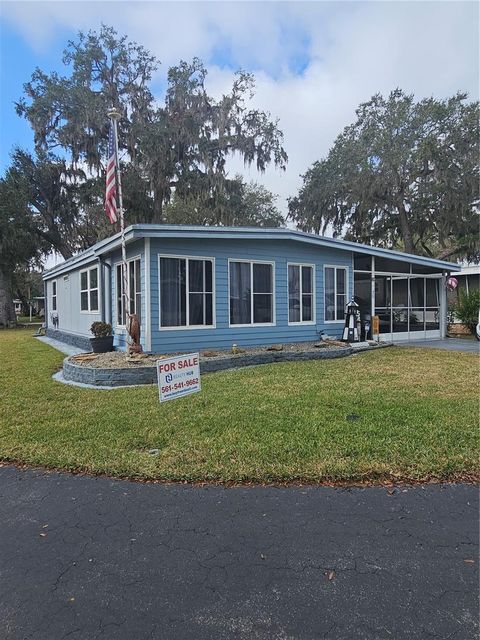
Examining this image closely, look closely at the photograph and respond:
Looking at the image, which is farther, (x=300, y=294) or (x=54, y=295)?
(x=54, y=295)

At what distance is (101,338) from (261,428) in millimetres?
6982

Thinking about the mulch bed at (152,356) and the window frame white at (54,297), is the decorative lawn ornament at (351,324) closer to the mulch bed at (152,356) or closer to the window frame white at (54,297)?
the mulch bed at (152,356)

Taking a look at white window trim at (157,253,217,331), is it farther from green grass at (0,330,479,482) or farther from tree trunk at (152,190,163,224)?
tree trunk at (152,190,163,224)

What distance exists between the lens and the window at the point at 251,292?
10398 millimetres

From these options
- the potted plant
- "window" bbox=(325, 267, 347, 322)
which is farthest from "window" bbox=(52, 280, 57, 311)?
"window" bbox=(325, 267, 347, 322)

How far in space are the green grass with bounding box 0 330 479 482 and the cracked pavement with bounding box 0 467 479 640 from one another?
0.29 m

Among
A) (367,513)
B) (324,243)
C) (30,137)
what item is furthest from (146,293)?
(30,137)

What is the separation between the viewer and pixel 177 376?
15.8 feet

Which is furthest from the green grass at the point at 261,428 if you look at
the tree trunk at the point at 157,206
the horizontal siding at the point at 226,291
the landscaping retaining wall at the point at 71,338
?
the tree trunk at the point at 157,206

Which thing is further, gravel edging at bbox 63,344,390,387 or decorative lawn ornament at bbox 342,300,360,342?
decorative lawn ornament at bbox 342,300,360,342

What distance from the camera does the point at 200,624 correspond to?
198 cm

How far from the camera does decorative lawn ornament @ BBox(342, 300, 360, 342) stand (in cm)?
1209

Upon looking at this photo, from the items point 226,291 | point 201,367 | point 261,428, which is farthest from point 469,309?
point 261,428

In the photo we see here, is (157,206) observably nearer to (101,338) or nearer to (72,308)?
(72,308)
